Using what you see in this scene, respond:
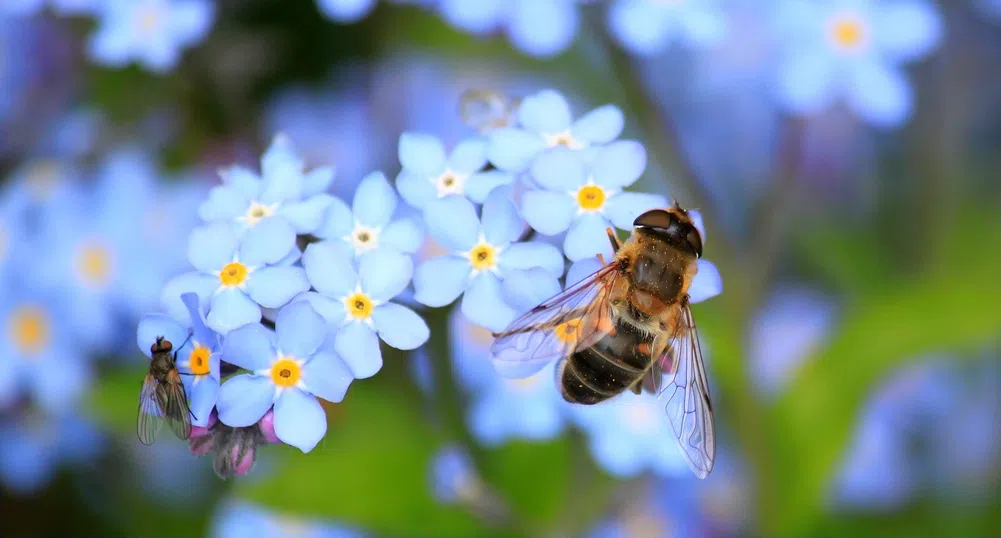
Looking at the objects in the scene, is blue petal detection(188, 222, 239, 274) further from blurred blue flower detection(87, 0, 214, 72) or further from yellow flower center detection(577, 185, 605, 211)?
blurred blue flower detection(87, 0, 214, 72)

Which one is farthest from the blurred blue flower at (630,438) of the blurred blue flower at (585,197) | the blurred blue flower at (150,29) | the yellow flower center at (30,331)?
the yellow flower center at (30,331)

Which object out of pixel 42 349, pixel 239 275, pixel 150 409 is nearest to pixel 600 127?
pixel 239 275

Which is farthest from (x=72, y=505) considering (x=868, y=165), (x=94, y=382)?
(x=868, y=165)

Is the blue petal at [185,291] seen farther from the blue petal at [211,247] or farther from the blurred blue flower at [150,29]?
the blurred blue flower at [150,29]

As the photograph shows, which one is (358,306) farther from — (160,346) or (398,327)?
(160,346)

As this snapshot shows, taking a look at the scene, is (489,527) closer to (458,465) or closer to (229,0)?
(458,465)

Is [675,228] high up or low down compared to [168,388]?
up
